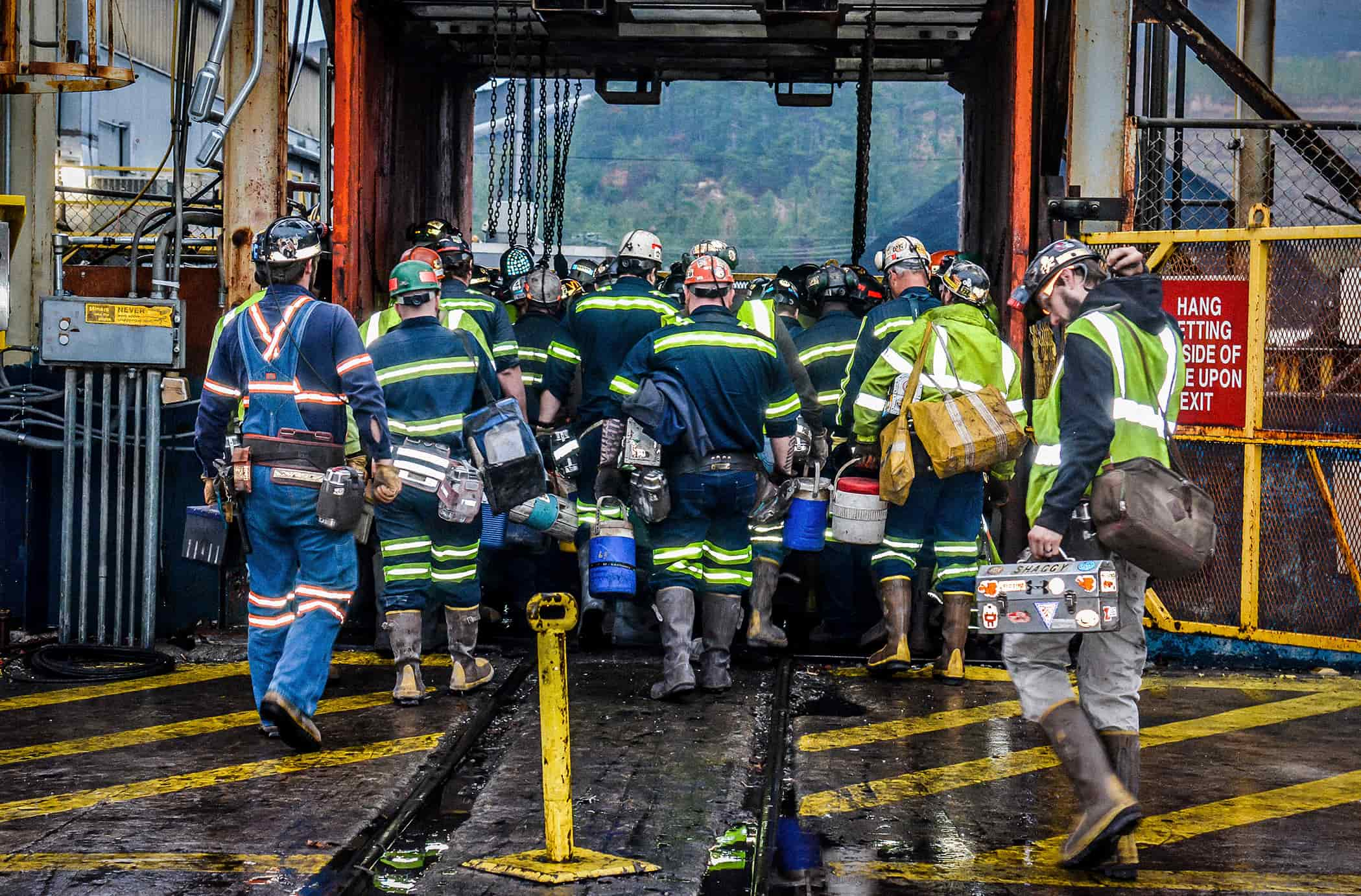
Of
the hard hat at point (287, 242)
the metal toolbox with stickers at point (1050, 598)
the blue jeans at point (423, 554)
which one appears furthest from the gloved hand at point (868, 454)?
the hard hat at point (287, 242)

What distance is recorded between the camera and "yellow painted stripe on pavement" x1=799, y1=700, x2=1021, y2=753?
21.8ft

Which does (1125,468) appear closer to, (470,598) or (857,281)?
(470,598)

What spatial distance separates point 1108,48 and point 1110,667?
5.28 metres

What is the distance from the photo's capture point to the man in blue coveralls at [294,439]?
6.38m

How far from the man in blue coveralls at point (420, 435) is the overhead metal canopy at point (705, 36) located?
10.1 feet

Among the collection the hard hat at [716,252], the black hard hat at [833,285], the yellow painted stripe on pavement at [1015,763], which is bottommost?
the yellow painted stripe on pavement at [1015,763]

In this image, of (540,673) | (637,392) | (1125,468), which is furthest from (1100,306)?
(637,392)

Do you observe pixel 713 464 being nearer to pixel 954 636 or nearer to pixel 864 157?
pixel 954 636

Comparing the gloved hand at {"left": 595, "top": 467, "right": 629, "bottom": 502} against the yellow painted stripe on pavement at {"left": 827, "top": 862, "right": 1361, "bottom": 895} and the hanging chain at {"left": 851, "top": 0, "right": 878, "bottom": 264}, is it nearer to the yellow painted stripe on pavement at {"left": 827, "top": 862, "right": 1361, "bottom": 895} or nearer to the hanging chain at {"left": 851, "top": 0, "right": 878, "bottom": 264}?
the hanging chain at {"left": 851, "top": 0, "right": 878, "bottom": 264}

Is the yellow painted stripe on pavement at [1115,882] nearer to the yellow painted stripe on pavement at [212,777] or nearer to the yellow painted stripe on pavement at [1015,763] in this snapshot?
the yellow painted stripe on pavement at [1015,763]

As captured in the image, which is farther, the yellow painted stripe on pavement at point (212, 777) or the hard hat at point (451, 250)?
the hard hat at point (451, 250)

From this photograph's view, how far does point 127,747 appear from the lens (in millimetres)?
6457

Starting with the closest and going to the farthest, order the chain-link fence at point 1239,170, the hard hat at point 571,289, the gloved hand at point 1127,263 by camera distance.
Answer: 1. the gloved hand at point 1127,263
2. the chain-link fence at point 1239,170
3. the hard hat at point 571,289

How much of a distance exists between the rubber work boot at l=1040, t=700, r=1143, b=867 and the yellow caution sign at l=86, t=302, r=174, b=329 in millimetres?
5406
